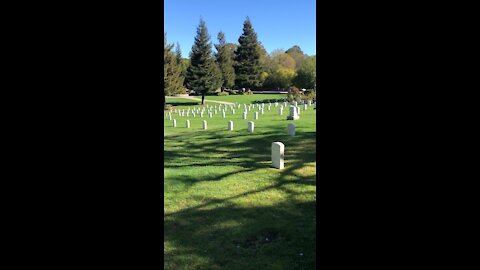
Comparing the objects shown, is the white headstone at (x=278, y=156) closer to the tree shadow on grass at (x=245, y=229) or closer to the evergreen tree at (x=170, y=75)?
the tree shadow on grass at (x=245, y=229)

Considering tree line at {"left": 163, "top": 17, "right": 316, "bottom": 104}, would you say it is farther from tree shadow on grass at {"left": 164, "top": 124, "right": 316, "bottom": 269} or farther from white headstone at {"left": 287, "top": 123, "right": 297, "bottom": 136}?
tree shadow on grass at {"left": 164, "top": 124, "right": 316, "bottom": 269}

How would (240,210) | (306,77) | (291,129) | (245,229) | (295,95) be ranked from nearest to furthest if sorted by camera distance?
1. (245,229)
2. (240,210)
3. (291,129)
4. (295,95)
5. (306,77)

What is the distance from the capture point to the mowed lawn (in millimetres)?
4055

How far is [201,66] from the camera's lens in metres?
45.6

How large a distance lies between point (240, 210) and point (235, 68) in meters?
56.9

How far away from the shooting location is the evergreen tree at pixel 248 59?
5928 cm

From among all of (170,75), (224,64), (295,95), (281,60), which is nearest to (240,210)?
(295,95)

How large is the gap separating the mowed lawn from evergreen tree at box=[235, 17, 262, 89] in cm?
5052

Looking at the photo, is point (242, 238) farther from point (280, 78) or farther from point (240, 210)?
point (280, 78)
